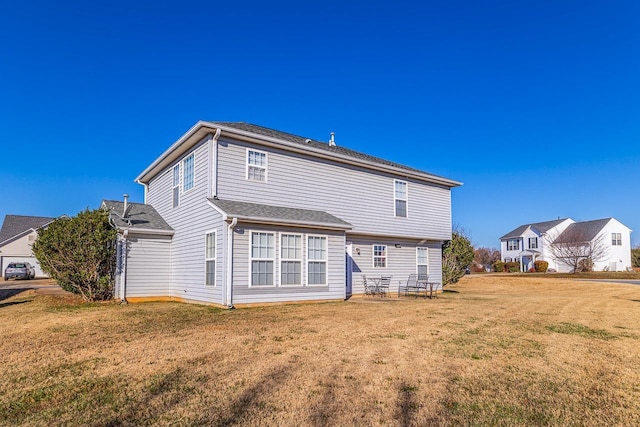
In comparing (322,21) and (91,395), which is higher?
(322,21)

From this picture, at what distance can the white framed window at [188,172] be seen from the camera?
14266mm

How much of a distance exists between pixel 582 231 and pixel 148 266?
48.1 meters

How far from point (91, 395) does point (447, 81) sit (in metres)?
20.0

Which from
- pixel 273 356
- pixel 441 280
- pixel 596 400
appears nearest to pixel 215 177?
pixel 273 356

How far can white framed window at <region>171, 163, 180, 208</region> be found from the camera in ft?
50.5

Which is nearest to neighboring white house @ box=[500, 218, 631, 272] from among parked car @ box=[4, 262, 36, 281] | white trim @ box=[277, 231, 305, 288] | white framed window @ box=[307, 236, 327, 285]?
white framed window @ box=[307, 236, 327, 285]

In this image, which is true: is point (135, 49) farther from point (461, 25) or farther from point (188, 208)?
point (461, 25)

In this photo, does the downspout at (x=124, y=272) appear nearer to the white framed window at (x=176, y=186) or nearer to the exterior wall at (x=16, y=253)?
the white framed window at (x=176, y=186)

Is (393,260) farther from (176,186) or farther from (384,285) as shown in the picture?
(176,186)

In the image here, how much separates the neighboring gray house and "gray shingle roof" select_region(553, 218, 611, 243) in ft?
118

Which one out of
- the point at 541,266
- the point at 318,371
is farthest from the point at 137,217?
the point at 541,266

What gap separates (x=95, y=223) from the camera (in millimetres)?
13852

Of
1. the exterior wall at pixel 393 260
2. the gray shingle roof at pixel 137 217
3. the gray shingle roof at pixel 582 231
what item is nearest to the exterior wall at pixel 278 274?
the exterior wall at pixel 393 260

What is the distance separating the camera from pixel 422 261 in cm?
1886
